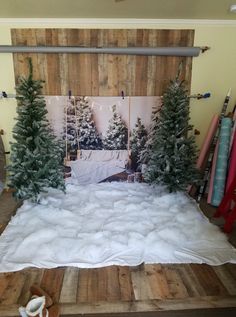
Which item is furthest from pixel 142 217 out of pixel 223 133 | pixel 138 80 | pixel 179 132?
pixel 138 80

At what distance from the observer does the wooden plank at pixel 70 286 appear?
172cm

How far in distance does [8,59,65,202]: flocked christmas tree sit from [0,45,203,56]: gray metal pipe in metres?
0.44

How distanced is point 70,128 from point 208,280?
2.34 meters

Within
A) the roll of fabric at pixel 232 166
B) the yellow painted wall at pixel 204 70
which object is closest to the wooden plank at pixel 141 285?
the roll of fabric at pixel 232 166

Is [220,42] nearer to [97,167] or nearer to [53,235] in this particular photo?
[97,167]

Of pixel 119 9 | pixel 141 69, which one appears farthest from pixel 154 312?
pixel 119 9

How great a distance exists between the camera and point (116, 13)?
288 centimetres

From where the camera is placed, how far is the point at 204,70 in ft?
10.8

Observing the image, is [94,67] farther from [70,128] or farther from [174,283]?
[174,283]

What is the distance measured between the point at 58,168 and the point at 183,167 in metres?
1.44

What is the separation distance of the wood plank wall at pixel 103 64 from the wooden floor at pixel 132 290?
216 centimetres

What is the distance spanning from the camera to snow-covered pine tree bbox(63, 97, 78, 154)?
3.31 meters

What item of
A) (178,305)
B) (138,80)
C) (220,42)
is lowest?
(178,305)

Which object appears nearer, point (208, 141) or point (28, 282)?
point (28, 282)
